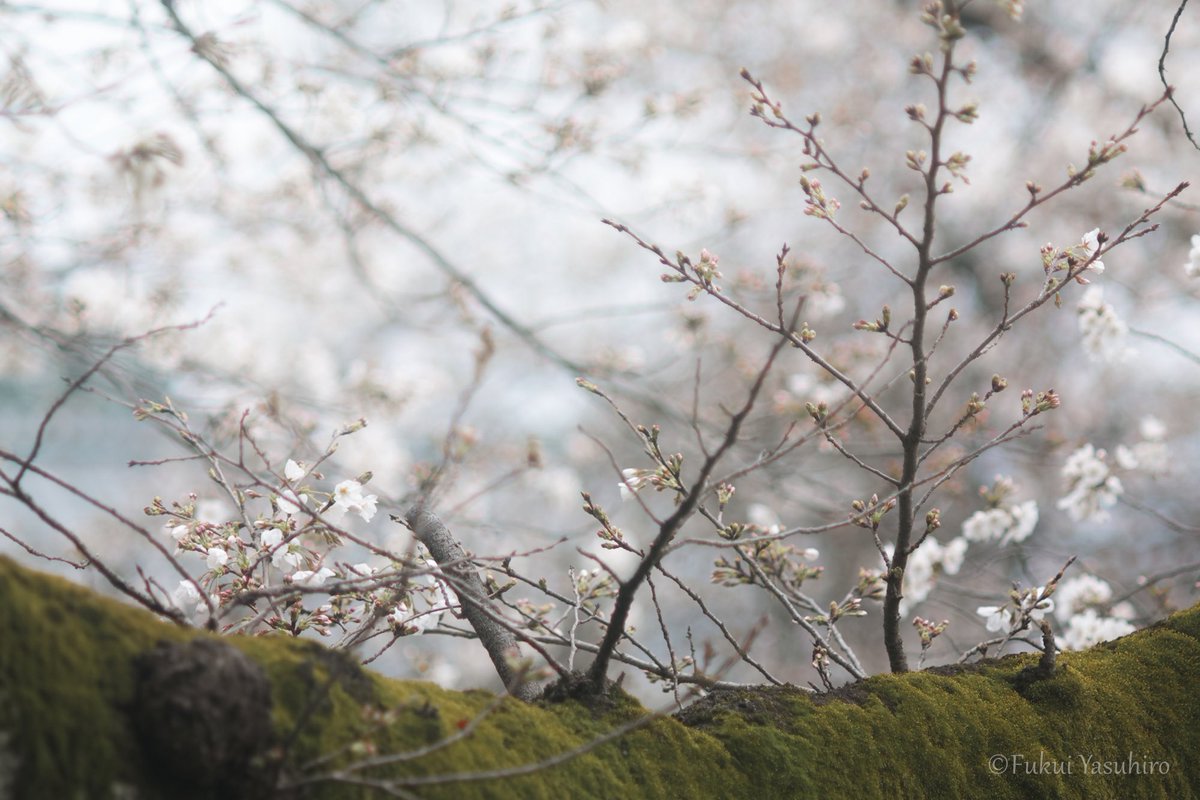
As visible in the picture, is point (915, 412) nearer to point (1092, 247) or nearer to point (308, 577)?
point (1092, 247)

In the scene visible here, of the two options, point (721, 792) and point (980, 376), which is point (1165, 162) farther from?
point (721, 792)

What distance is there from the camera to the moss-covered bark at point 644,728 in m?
0.78

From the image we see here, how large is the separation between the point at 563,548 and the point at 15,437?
6297 millimetres

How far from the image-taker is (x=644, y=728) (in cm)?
120

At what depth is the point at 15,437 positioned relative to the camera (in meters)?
9.62

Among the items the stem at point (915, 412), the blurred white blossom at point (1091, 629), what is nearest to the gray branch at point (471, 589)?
the stem at point (915, 412)

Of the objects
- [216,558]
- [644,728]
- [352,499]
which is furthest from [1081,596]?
[216,558]

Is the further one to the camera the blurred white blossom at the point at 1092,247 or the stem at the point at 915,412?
the blurred white blossom at the point at 1092,247

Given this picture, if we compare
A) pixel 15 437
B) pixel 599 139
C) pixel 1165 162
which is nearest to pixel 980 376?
pixel 1165 162

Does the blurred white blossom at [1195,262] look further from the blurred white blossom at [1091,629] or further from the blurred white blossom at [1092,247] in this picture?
the blurred white blossom at [1091,629]

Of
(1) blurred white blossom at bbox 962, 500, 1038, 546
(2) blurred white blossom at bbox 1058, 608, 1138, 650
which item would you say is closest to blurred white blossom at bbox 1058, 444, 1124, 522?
(1) blurred white blossom at bbox 962, 500, 1038, 546

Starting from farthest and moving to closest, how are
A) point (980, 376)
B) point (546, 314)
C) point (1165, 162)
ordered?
point (546, 314) < point (980, 376) < point (1165, 162)

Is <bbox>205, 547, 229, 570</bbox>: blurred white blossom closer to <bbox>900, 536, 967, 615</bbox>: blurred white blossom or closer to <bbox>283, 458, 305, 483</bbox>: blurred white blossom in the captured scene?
<bbox>283, 458, 305, 483</bbox>: blurred white blossom

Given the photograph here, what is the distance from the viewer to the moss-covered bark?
0.78m
